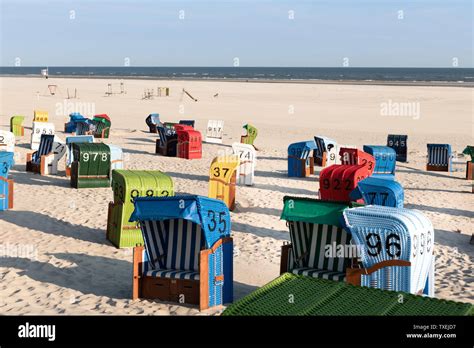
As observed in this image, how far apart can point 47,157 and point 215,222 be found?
12.2 m

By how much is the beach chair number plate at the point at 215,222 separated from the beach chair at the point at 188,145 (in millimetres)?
15115

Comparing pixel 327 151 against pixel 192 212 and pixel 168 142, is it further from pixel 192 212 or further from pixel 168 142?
pixel 192 212

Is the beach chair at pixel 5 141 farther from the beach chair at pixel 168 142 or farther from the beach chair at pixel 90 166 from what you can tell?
the beach chair at pixel 168 142

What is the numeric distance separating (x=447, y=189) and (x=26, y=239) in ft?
42.6

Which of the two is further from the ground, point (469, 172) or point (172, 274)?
point (469, 172)

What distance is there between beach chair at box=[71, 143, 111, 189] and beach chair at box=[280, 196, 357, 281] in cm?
936

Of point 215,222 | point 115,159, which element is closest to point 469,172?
point 115,159

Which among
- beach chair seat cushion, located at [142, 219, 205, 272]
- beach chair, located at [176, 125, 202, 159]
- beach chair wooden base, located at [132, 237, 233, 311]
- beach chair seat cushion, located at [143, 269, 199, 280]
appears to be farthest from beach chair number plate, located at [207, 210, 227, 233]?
beach chair, located at [176, 125, 202, 159]

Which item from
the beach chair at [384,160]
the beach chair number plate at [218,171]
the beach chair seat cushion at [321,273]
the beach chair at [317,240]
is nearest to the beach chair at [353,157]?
the beach chair at [384,160]

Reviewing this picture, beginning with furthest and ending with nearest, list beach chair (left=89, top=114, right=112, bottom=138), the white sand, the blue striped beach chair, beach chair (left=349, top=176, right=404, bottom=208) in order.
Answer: beach chair (left=89, top=114, right=112, bottom=138) → the blue striped beach chair → beach chair (left=349, top=176, right=404, bottom=208) → the white sand

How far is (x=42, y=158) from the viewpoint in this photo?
2064 cm

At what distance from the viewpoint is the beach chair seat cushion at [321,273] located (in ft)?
31.3

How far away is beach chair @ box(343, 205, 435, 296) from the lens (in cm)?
904

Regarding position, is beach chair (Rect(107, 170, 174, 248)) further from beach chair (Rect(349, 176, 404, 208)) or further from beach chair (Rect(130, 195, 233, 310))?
beach chair (Rect(349, 176, 404, 208))
